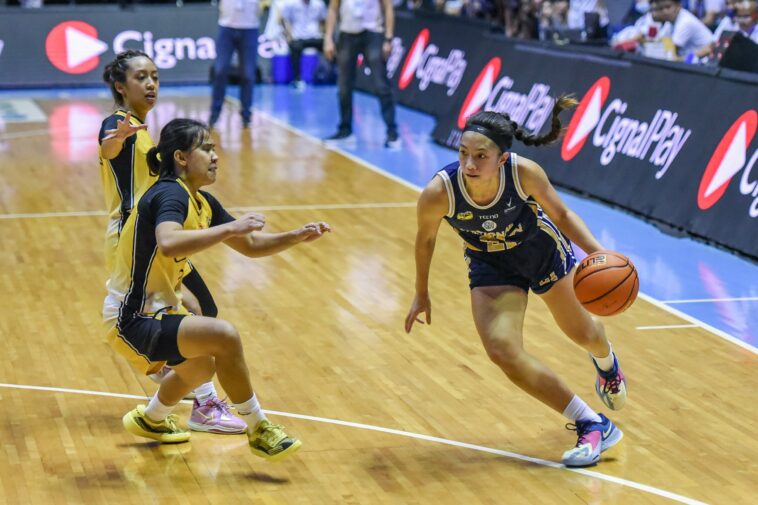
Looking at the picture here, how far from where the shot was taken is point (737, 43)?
1024 centimetres

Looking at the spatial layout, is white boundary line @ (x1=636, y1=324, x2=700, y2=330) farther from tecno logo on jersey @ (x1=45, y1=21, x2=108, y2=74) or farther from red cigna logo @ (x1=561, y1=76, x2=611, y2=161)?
tecno logo on jersey @ (x1=45, y1=21, x2=108, y2=74)

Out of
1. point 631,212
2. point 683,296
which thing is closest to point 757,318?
point 683,296

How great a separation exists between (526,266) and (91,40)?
15077 millimetres

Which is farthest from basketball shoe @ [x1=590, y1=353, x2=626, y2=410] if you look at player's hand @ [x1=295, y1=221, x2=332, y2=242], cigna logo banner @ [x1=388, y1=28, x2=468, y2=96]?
cigna logo banner @ [x1=388, y1=28, x2=468, y2=96]

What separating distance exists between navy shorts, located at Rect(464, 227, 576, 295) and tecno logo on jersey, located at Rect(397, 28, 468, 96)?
9.86 meters

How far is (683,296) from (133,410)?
4.18 meters

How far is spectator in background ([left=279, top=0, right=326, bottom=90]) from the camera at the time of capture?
19969 mm

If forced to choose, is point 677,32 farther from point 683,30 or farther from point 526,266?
point 526,266

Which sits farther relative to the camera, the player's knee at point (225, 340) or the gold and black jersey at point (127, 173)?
the gold and black jersey at point (127, 173)

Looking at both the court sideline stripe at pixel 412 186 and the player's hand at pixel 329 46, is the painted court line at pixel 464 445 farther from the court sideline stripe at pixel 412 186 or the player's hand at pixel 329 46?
the player's hand at pixel 329 46

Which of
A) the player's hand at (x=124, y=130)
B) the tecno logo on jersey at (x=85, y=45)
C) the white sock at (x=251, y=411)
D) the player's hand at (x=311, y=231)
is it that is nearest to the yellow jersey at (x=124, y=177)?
the player's hand at (x=124, y=130)

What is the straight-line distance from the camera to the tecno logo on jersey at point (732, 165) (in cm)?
926

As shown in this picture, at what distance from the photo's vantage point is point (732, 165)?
9500 mm

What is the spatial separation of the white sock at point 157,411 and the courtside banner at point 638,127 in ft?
17.1
